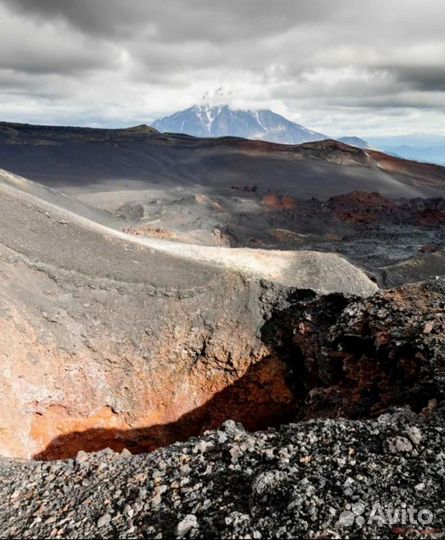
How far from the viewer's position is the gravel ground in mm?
3670

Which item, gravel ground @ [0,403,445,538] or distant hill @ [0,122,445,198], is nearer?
gravel ground @ [0,403,445,538]

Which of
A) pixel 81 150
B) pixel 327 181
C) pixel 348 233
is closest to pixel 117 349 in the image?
pixel 348 233

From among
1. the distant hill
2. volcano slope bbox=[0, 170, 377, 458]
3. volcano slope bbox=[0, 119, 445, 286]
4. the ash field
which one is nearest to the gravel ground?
the ash field

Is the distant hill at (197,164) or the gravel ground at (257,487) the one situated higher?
the distant hill at (197,164)

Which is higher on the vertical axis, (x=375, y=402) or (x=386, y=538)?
(x=386, y=538)

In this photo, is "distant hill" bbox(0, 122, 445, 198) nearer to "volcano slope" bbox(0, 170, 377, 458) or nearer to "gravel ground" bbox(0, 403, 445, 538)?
"volcano slope" bbox(0, 170, 377, 458)

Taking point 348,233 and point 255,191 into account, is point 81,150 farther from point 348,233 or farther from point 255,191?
point 348,233

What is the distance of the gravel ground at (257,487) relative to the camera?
3.67 meters

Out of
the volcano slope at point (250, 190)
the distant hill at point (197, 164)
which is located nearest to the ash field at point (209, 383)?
the volcano slope at point (250, 190)

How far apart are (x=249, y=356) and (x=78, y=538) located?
6609mm

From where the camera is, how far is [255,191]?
37.2 meters

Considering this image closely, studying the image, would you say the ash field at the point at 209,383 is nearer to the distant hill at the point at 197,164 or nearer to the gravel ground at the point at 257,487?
the gravel ground at the point at 257,487

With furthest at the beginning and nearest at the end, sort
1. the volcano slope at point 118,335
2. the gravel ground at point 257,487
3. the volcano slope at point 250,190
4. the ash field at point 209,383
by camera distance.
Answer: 1. the volcano slope at point 250,190
2. the volcano slope at point 118,335
3. the ash field at point 209,383
4. the gravel ground at point 257,487

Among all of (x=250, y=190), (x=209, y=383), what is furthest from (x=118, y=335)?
(x=250, y=190)
